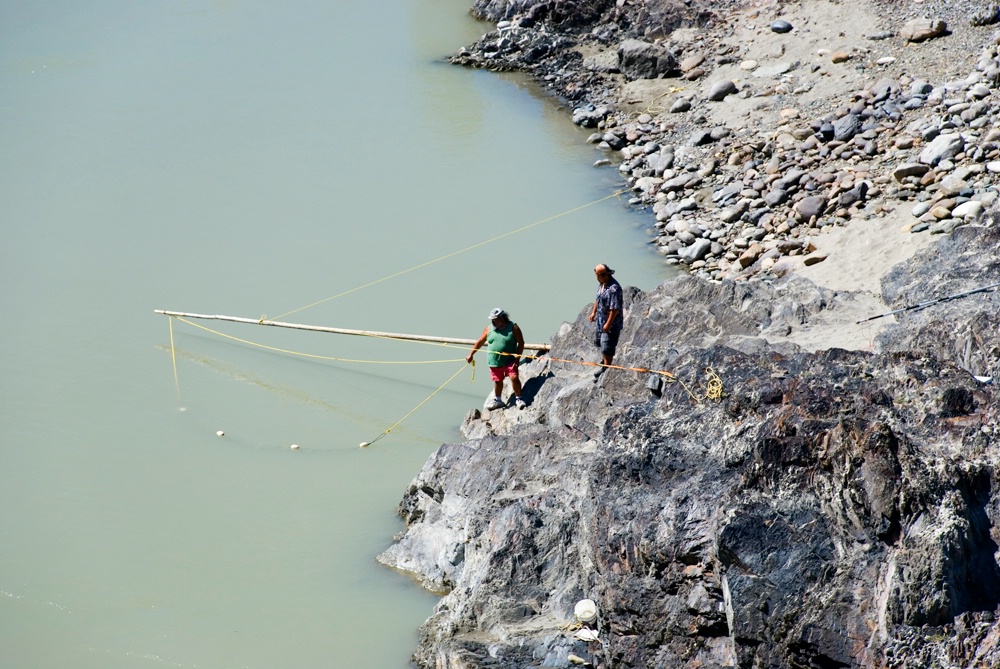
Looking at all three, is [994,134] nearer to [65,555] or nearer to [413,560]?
[413,560]

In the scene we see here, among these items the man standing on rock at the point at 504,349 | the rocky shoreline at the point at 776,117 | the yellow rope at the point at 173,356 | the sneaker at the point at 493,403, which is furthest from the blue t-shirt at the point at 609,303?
the yellow rope at the point at 173,356

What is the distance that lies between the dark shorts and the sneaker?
57.2 inches

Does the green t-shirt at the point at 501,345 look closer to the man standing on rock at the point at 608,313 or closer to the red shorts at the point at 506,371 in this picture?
the red shorts at the point at 506,371

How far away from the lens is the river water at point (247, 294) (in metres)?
9.52

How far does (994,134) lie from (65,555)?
42.9ft

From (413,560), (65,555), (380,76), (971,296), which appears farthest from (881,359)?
(380,76)

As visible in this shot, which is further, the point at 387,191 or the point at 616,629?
the point at 387,191

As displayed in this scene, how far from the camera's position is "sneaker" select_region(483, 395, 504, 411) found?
10.8m

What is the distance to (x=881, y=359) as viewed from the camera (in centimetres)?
689

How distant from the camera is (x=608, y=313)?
9.80 meters

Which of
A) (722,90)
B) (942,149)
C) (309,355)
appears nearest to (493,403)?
(309,355)

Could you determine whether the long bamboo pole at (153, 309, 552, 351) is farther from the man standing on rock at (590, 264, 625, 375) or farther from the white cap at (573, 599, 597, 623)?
the white cap at (573, 599, 597, 623)

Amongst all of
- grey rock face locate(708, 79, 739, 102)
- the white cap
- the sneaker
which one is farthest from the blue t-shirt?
grey rock face locate(708, 79, 739, 102)

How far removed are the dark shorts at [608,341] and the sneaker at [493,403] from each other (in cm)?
145
